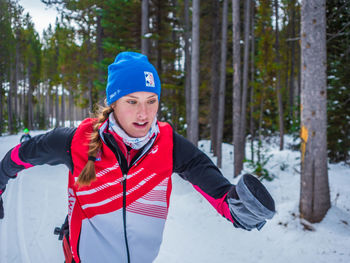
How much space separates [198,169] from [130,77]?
1004 mm

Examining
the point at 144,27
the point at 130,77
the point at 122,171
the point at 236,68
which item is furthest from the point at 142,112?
the point at 144,27

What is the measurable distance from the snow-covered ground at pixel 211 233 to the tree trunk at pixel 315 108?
1.39 feet

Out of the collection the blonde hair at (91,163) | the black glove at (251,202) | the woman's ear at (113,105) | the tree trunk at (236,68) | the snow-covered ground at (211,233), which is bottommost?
the snow-covered ground at (211,233)

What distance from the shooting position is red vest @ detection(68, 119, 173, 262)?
201cm

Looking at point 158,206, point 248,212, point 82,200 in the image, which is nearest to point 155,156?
point 158,206

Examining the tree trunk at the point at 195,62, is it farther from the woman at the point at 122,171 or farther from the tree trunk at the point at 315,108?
the woman at the point at 122,171

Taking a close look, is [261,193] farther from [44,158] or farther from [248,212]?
[44,158]

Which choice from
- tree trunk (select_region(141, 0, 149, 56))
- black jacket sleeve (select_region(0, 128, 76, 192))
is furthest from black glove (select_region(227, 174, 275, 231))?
tree trunk (select_region(141, 0, 149, 56))

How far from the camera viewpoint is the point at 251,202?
146 cm

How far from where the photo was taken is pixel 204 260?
16.6ft

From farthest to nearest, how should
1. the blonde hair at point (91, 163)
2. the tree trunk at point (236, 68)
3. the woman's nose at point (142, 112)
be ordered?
the tree trunk at point (236, 68) < the woman's nose at point (142, 112) < the blonde hair at point (91, 163)

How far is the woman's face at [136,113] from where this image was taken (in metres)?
2.02

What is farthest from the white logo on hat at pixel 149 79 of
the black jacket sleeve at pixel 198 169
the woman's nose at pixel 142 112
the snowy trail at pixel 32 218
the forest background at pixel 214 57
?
the snowy trail at pixel 32 218

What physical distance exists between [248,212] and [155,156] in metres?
0.90
